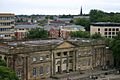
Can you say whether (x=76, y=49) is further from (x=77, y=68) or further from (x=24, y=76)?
(x=24, y=76)

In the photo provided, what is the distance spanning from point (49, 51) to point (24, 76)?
33.4ft

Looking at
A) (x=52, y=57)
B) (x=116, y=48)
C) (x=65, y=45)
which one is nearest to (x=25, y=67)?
(x=52, y=57)

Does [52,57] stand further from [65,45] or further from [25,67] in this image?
[25,67]

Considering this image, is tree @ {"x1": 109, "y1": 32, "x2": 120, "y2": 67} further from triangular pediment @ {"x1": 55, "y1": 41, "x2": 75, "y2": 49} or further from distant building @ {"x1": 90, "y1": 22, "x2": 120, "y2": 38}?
distant building @ {"x1": 90, "y1": 22, "x2": 120, "y2": 38}

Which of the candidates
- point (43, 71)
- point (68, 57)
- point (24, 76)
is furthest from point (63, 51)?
point (24, 76)

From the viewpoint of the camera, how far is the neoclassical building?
7669 cm

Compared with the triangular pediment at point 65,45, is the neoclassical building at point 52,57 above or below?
below

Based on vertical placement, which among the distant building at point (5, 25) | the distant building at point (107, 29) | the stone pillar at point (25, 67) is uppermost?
the distant building at point (5, 25)

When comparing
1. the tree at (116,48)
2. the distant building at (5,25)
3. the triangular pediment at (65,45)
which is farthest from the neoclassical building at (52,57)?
the distant building at (5,25)

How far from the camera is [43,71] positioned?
3241 inches

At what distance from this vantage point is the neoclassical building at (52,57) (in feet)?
252

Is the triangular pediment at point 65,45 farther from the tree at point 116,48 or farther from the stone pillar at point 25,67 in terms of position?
the tree at point 116,48

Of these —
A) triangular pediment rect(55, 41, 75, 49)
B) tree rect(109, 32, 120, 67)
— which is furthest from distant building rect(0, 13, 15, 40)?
tree rect(109, 32, 120, 67)

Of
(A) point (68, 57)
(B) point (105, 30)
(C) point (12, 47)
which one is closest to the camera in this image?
(C) point (12, 47)
